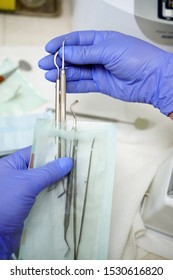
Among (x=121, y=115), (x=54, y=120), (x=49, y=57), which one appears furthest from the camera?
(x=121, y=115)

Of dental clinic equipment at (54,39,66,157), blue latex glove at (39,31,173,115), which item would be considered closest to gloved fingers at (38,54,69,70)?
blue latex glove at (39,31,173,115)

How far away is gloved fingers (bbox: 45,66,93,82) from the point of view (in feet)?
2.30

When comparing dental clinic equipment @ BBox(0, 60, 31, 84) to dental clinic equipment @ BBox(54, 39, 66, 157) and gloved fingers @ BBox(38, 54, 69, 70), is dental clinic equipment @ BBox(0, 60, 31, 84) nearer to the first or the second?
gloved fingers @ BBox(38, 54, 69, 70)

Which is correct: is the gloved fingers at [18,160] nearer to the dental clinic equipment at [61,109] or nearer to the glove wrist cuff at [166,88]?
the dental clinic equipment at [61,109]

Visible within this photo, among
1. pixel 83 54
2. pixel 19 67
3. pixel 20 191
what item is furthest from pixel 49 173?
pixel 19 67

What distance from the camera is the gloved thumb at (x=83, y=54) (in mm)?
636

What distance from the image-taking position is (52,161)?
20.4 inches

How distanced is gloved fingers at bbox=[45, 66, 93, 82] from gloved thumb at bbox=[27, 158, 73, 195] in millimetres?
268

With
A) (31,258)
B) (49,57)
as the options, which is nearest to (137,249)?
(31,258)

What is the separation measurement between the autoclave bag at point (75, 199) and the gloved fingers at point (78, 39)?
9.1 inches

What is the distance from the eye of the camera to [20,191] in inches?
20.1

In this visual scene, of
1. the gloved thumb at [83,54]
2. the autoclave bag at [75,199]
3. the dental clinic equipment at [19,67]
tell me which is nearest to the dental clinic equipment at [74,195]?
the autoclave bag at [75,199]

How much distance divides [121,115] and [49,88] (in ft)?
0.80

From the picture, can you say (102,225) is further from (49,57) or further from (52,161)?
(49,57)
